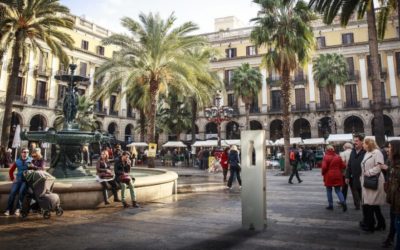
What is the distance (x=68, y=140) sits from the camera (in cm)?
948

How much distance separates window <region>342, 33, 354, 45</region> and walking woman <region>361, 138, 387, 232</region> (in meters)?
39.5

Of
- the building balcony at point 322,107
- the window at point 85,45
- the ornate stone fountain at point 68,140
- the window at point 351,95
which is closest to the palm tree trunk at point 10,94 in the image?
the ornate stone fountain at point 68,140

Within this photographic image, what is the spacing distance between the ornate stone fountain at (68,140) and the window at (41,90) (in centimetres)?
2919

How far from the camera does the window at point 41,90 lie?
36.2 metres

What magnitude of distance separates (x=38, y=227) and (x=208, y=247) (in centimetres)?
325

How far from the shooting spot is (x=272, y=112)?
42.5 metres

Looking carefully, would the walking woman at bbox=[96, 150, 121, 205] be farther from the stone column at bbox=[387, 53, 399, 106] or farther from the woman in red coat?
the stone column at bbox=[387, 53, 399, 106]

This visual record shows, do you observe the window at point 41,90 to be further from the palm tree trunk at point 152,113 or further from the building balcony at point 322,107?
the building balcony at point 322,107

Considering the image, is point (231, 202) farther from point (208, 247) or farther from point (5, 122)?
point (5, 122)

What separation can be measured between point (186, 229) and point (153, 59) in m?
13.2

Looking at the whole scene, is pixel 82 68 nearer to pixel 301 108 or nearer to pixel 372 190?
pixel 301 108

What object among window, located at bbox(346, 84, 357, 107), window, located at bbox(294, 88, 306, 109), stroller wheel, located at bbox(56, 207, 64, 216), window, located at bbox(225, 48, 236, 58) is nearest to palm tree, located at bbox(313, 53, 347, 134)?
window, located at bbox(346, 84, 357, 107)

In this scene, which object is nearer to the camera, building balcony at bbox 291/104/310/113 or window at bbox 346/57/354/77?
window at bbox 346/57/354/77

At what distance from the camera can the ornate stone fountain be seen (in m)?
9.45
